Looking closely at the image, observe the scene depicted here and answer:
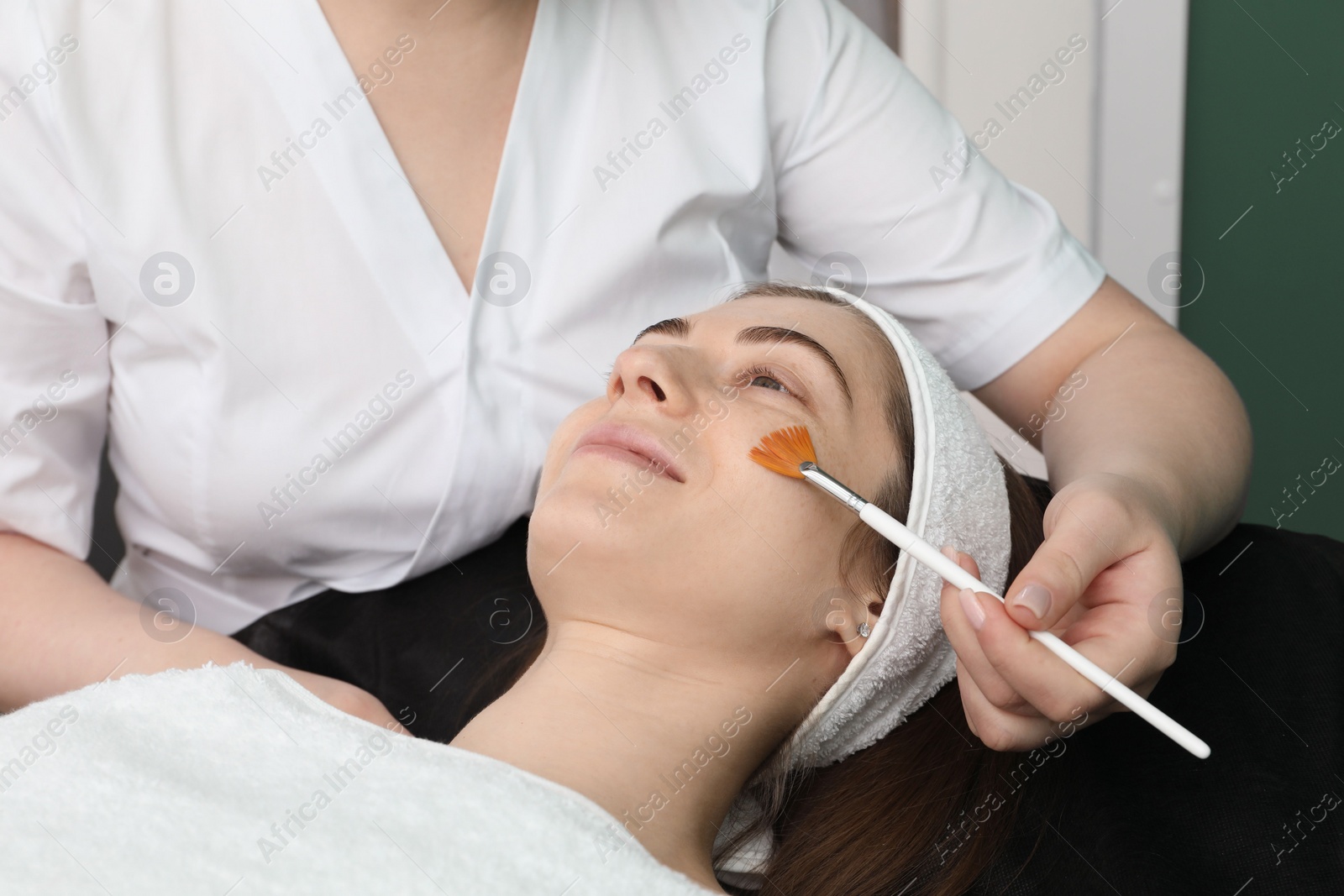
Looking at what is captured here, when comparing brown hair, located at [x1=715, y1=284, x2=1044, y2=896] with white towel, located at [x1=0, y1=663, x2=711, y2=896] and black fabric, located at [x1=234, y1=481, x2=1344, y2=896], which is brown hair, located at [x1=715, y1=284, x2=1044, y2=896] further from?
white towel, located at [x1=0, y1=663, x2=711, y2=896]

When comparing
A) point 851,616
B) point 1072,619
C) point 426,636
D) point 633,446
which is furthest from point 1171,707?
point 426,636

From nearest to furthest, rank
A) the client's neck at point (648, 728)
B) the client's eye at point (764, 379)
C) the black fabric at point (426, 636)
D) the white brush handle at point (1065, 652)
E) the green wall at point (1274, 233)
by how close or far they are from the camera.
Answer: the white brush handle at point (1065, 652)
the client's neck at point (648, 728)
the client's eye at point (764, 379)
the black fabric at point (426, 636)
the green wall at point (1274, 233)

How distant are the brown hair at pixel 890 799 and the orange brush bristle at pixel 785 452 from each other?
0.33 feet

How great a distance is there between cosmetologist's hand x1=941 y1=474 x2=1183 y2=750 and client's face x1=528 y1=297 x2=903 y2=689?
153mm

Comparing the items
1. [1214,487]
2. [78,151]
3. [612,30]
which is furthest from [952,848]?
[78,151]

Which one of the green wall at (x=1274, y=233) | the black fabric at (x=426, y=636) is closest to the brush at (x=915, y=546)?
the black fabric at (x=426, y=636)

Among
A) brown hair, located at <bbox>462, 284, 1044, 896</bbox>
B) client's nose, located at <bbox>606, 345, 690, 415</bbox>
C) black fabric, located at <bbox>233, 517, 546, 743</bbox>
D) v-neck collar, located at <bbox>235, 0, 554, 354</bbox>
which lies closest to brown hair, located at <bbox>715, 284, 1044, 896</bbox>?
brown hair, located at <bbox>462, 284, 1044, 896</bbox>

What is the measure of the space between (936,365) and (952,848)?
1.61ft

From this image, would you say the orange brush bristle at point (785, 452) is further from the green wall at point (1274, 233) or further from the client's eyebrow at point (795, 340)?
the green wall at point (1274, 233)

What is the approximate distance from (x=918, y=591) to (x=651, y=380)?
1.06ft

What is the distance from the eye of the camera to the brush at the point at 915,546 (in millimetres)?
752

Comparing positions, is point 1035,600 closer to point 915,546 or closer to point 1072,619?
point 915,546

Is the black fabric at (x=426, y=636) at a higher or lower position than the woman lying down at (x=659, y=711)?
lower

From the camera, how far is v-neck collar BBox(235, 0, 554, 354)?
1.16m
